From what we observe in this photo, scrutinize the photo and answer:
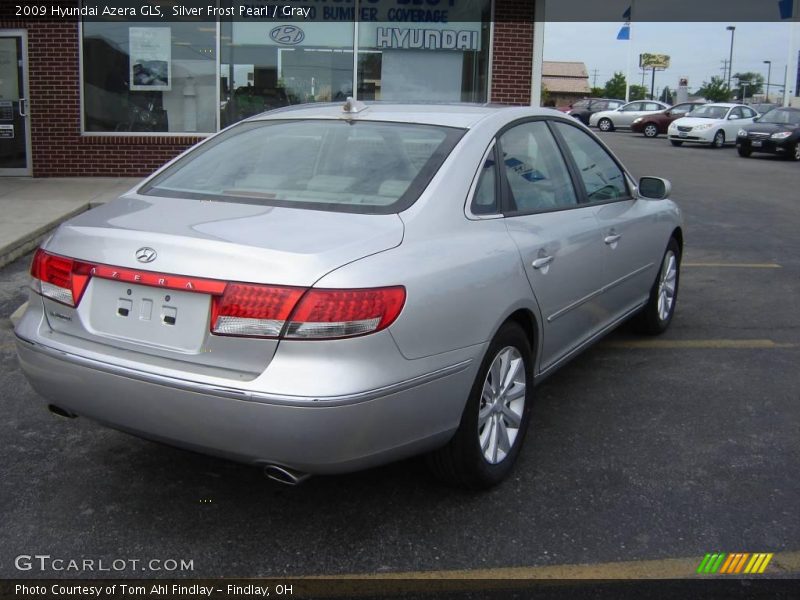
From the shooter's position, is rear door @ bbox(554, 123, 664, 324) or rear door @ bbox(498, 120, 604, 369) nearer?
rear door @ bbox(498, 120, 604, 369)

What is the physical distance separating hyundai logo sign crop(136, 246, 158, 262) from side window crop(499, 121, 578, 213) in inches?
63.3

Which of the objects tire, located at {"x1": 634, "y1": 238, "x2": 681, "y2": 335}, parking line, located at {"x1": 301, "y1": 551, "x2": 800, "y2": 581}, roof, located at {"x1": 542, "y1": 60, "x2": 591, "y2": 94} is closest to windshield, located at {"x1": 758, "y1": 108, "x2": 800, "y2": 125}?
tire, located at {"x1": 634, "y1": 238, "x2": 681, "y2": 335}

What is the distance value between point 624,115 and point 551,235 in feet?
129

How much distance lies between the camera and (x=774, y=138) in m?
25.1

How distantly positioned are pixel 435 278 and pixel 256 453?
87 cm

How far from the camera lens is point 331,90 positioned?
13.2 metres

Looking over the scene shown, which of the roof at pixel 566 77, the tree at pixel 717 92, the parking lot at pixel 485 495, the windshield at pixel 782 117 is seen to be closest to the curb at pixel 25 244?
the parking lot at pixel 485 495

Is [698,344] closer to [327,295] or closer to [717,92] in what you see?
[327,295]

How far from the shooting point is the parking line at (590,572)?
2980 mm

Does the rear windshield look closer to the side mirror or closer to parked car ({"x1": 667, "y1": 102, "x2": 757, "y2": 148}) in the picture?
the side mirror

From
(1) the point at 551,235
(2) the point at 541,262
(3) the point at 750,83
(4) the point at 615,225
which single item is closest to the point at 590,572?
(2) the point at 541,262

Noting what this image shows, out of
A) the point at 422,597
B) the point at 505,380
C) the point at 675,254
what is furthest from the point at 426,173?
the point at 675,254

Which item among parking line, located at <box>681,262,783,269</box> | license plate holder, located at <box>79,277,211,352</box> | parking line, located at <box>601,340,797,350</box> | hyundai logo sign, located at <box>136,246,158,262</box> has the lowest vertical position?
parking line, located at <box>601,340,797,350</box>

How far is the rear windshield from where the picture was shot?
3480mm
